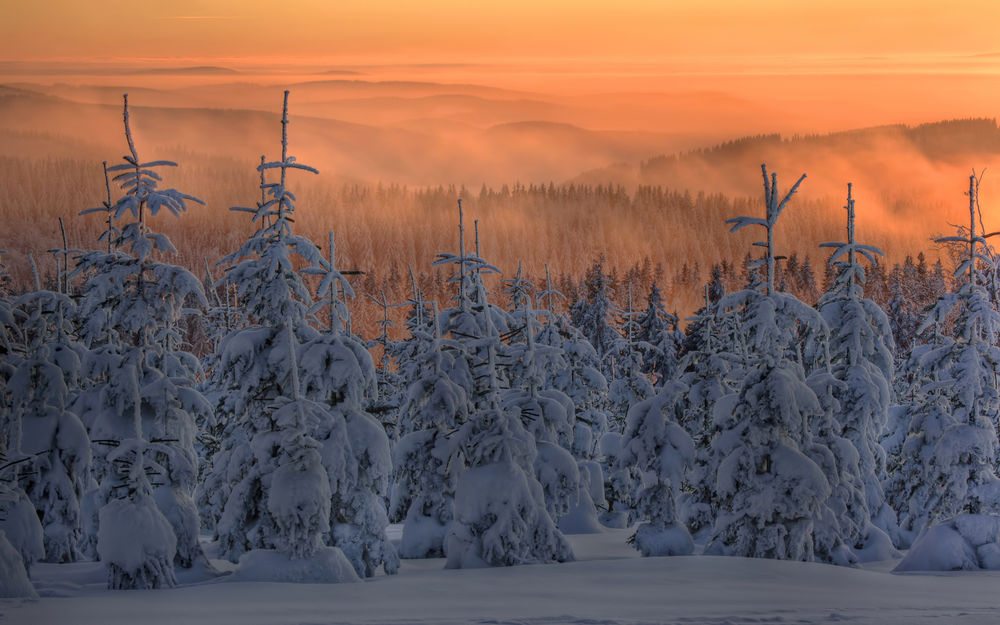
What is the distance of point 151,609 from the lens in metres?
17.0

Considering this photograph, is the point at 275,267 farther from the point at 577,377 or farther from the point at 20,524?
the point at 577,377

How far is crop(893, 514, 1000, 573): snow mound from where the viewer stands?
2730 cm

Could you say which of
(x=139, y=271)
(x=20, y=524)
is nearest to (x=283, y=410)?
(x=139, y=271)

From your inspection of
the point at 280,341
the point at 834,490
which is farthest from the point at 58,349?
the point at 834,490

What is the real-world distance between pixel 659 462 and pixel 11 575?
18013mm

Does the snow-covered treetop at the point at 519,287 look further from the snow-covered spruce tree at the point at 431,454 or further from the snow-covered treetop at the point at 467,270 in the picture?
the snow-covered spruce tree at the point at 431,454

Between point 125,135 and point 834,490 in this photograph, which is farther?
point 834,490

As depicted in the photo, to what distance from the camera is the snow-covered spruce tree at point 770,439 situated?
2533 centimetres

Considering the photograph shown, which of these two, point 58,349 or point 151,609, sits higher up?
point 58,349

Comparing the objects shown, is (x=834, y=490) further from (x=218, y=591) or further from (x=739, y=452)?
(x=218, y=591)

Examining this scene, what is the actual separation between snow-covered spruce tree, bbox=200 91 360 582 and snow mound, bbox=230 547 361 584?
0.08 ft

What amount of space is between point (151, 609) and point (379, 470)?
8.46 meters

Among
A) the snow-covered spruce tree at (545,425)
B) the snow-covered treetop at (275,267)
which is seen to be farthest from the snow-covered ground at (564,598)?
the snow-covered treetop at (275,267)

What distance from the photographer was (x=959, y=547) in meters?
27.5
